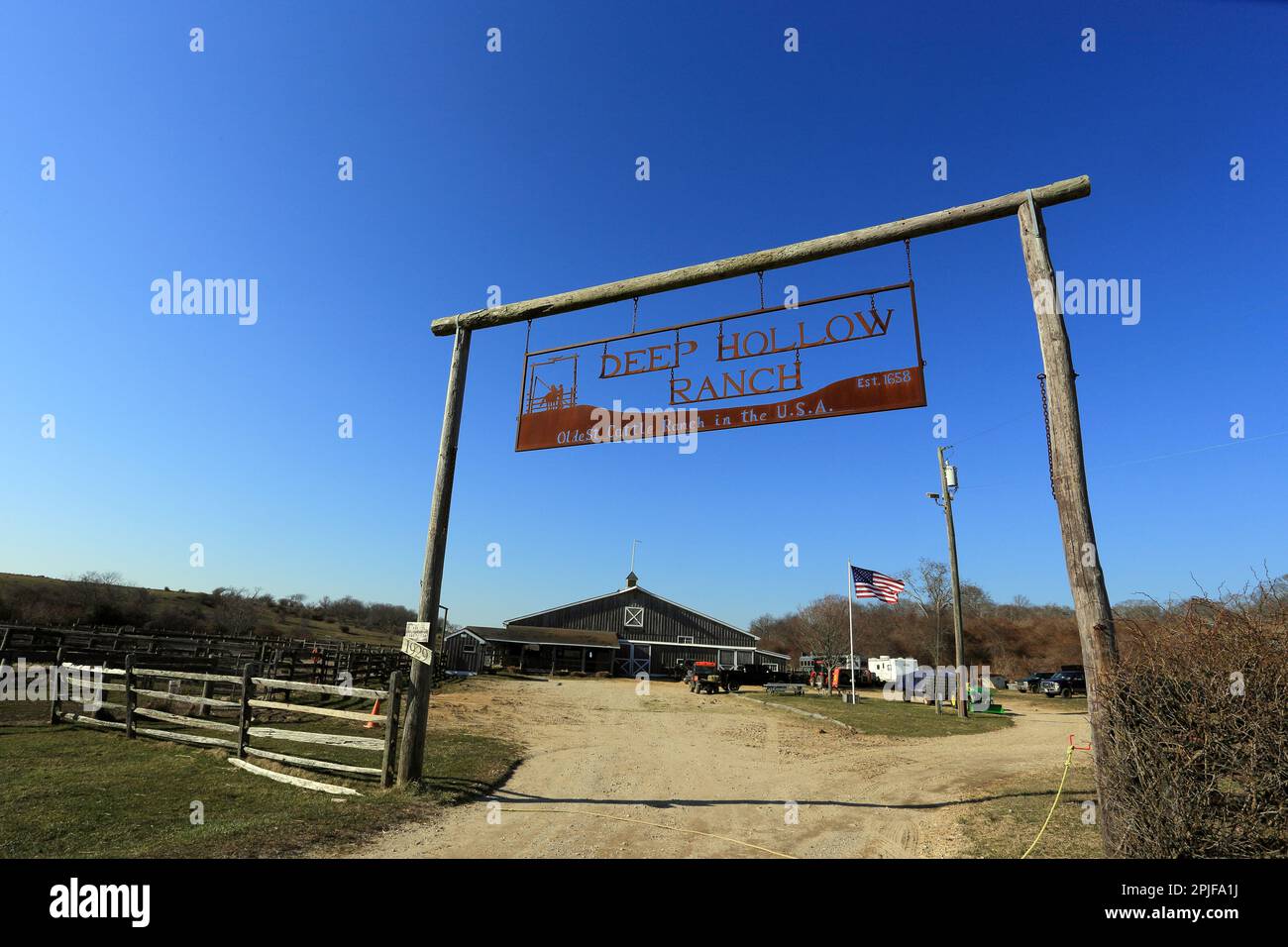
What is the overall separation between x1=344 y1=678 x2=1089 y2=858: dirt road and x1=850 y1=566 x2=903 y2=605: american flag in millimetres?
7673

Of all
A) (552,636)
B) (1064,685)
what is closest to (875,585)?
(1064,685)

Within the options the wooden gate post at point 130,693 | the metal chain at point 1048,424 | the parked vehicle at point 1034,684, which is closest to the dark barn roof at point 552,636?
the parked vehicle at point 1034,684

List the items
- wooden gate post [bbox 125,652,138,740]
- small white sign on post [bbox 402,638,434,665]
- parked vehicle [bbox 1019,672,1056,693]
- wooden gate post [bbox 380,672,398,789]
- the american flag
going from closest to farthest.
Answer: wooden gate post [bbox 380,672,398,789] → small white sign on post [bbox 402,638,434,665] → wooden gate post [bbox 125,652,138,740] → the american flag → parked vehicle [bbox 1019,672,1056,693]

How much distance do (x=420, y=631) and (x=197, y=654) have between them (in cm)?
1636

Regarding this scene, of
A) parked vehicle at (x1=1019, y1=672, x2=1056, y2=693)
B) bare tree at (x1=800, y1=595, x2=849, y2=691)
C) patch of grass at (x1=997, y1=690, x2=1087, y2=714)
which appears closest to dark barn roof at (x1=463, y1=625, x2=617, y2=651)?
bare tree at (x1=800, y1=595, x2=849, y2=691)

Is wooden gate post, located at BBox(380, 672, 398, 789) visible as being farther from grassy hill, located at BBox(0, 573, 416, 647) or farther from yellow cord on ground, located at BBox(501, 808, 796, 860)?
grassy hill, located at BBox(0, 573, 416, 647)

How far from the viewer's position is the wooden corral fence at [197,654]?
58.0 feet

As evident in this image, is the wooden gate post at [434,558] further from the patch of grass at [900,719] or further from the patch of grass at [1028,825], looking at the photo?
the patch of grass at [900,719]

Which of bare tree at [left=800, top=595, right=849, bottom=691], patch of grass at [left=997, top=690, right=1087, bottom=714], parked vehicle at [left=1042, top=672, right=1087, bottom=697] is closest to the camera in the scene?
patch of grass at [left=997, top=690, right=1087, bottom=714]

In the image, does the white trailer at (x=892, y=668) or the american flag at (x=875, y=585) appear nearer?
Result: the american flag at (x=875, y=585)

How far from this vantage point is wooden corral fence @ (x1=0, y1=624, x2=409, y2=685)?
17.7 m

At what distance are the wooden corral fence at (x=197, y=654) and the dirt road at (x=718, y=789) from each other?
17.9 feet
